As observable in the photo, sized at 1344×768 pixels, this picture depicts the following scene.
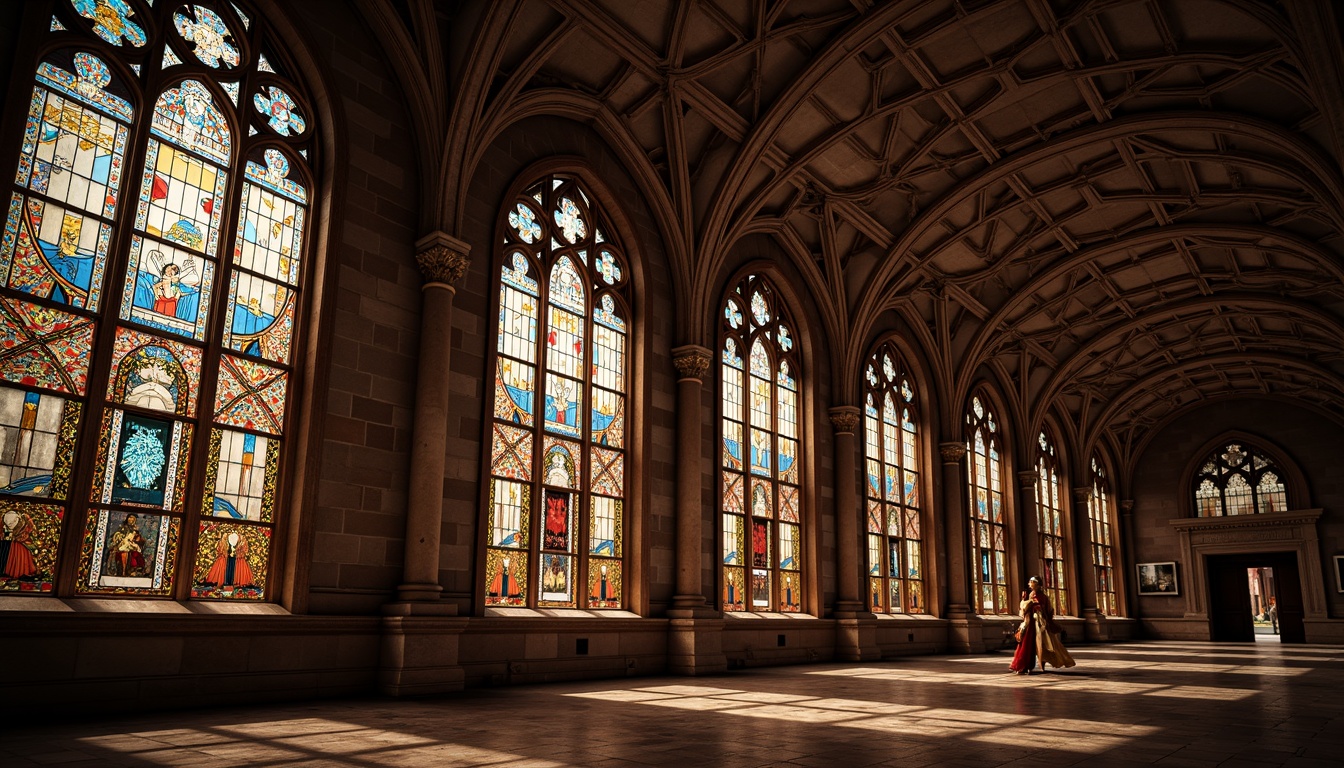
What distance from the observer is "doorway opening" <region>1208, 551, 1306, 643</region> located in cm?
3559

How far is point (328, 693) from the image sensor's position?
1088cm

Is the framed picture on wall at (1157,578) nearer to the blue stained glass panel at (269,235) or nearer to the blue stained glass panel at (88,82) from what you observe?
the blue stained glass panel at (269,235)

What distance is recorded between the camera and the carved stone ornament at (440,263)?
41.8 feet

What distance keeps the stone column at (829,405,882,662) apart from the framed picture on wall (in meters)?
23.1

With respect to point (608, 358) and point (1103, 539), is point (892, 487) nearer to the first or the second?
point (608, 358)

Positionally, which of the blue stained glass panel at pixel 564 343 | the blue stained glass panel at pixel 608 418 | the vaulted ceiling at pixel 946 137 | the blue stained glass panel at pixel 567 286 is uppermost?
the vaulted ceiling at pixel 946 137

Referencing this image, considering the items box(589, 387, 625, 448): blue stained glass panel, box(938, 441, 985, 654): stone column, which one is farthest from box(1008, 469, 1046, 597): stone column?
box(589, 387, 625, 448): blue stained glass panel

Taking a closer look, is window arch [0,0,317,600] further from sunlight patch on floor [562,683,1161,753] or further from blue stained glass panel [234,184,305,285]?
sunlight patch on floor [562,683,1161,753]

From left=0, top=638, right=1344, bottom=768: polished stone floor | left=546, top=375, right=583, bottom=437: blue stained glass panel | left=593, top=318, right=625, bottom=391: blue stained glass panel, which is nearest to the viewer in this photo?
left=0, top=638, right=1344, bottom=768: polished stone floor

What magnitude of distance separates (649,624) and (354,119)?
9194 millimetres

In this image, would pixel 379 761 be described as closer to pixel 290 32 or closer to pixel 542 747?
pixel 542 747

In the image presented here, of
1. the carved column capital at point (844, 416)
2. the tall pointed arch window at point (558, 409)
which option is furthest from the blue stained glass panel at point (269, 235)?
the carved column capital at point (844, 416)

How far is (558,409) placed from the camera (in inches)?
591

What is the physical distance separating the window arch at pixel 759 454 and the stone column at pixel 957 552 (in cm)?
712
